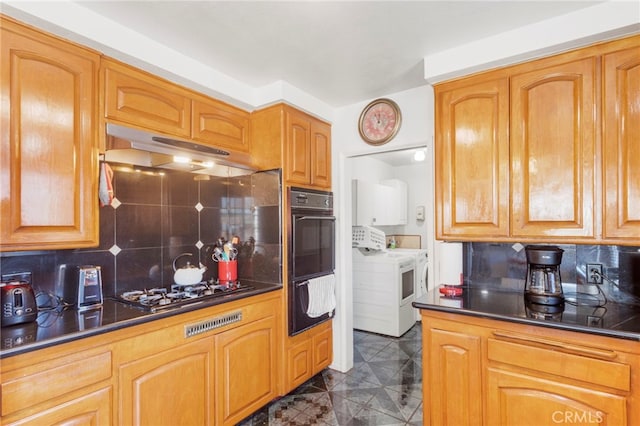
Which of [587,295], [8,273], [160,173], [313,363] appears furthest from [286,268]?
[587,295]

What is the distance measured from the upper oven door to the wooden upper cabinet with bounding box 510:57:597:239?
1.38 meters

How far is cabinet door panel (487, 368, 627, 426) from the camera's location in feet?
4.37

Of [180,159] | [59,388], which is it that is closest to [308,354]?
[59,388]

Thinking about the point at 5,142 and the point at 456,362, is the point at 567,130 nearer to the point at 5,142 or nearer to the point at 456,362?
the point at 456,362

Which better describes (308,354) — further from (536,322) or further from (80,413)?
(536,322)

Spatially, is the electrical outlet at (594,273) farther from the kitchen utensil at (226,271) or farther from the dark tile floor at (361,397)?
the kitchen utensil at (226,271)

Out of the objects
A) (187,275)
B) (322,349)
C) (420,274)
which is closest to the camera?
(187,275)

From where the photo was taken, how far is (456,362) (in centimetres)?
169

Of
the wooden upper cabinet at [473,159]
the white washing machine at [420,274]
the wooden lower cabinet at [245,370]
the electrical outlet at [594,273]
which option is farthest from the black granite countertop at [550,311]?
the white washing machine at [420,274]

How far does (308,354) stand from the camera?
2.57m

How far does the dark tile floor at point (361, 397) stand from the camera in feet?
6.95

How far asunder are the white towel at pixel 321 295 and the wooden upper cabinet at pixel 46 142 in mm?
1489

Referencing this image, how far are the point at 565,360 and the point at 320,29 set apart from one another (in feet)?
6.59

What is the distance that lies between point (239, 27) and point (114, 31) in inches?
25.2
